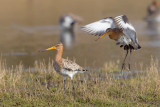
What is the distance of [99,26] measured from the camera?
10000mm

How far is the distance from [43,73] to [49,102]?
2.73 m

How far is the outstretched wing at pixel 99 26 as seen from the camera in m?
9.92

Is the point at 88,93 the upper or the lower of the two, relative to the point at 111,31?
lower

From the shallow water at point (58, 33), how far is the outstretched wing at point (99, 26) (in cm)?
122

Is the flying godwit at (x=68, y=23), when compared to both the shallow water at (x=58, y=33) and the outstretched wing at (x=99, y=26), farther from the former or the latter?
the outstretched wing at (x=99, y=26)

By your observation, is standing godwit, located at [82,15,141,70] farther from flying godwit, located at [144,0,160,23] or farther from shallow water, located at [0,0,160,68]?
flying godwit, located at [144,0,160,23]

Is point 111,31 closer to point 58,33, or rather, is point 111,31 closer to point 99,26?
point 99,26

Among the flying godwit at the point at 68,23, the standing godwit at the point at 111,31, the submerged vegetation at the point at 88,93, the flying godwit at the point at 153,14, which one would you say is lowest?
the submerged vegetation at the point at 88,93

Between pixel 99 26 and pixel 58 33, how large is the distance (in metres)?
10.4

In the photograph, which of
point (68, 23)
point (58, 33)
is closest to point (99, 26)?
point (58, 33)


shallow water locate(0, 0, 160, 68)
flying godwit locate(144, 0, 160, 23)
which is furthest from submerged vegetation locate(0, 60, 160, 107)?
flying godwit locate(144, 0, 160, 23)

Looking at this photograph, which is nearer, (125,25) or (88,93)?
(88,93)

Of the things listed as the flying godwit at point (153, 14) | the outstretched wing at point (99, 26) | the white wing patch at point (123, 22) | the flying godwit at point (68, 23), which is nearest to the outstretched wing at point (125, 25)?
the white wing patch at point (123, 22)

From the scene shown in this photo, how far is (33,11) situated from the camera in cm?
2802
